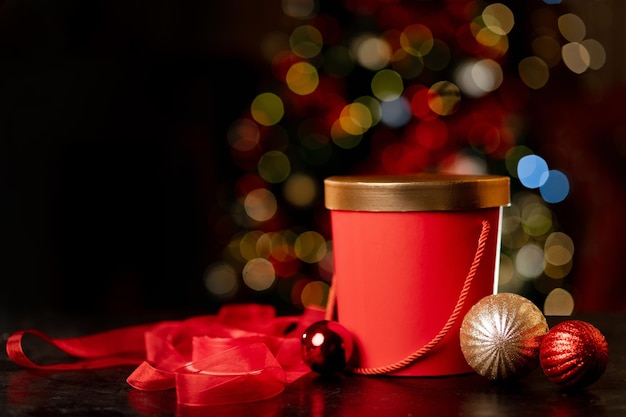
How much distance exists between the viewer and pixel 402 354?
0.83 meters

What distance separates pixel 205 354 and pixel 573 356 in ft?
1.14

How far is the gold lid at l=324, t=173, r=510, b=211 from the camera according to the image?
812 mm

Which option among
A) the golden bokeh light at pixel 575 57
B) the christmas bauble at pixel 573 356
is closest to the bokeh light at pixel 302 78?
the golden bokeh light at pixel 575 57

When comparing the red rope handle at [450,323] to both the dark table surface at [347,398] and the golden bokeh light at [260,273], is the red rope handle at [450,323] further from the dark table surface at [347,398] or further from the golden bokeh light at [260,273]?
the golden bokeh light at [260,273]

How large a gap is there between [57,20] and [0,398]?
228cm

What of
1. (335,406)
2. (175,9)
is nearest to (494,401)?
(335,406)

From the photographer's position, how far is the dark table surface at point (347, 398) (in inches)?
27.5

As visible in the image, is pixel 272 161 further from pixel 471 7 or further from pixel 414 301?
pixel 414 301

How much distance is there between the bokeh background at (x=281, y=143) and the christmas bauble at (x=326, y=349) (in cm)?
133

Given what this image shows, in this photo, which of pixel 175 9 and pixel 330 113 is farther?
pixel 175 9

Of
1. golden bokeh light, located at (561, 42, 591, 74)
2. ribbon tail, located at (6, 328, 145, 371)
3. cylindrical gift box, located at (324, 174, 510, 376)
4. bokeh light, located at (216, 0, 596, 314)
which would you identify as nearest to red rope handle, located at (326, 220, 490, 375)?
cylindrical gift box, located at (324, 174, 510, 376)

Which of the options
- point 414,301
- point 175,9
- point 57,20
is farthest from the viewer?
point 175,9

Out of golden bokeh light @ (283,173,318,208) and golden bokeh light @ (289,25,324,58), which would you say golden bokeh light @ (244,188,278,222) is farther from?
golden bokeh light @ (289,25,324,58)

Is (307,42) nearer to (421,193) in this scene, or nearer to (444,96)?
(444,96)
